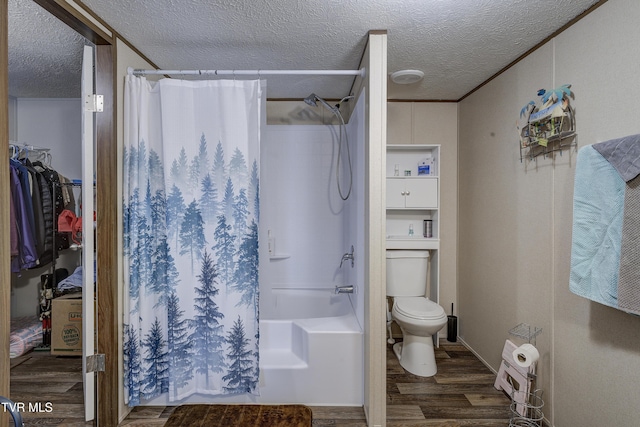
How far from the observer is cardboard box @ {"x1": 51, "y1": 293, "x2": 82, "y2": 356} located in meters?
2.72

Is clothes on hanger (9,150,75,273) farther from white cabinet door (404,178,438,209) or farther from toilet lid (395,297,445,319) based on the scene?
white cabinet door (404,178,438,209)

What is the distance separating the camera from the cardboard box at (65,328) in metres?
2.72

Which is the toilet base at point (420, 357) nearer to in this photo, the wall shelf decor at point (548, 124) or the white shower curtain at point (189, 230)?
the white shower curtain at point (189, 230)

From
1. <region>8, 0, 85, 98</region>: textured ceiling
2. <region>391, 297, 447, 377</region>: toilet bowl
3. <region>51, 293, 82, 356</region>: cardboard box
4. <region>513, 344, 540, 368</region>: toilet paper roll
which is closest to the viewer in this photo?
<region>8, 0, 85, 98</region>: textured ceiling

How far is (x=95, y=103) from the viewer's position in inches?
75.3

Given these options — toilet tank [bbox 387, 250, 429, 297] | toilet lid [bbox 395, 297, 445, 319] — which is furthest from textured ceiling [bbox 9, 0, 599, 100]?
toilet lid [bbox 395, 297, 445, 319]

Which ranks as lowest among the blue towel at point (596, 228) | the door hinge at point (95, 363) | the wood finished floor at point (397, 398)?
the wood finished floor at point (397, 398)

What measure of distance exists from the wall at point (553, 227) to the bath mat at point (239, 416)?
146 cm

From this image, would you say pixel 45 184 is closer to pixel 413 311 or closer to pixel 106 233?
pixel 106 233

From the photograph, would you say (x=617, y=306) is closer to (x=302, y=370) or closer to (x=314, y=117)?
(x=302, y=370)

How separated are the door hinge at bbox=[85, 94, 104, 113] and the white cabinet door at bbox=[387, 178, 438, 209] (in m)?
2.23

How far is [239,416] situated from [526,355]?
1.64m

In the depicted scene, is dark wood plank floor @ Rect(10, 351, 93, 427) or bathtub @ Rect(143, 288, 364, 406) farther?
bathtub @ Rect(143, 288, 364, 406)

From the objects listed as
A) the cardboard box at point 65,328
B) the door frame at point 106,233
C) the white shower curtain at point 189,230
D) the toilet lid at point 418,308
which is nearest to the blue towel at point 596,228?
the toilet lid at point 418,308
